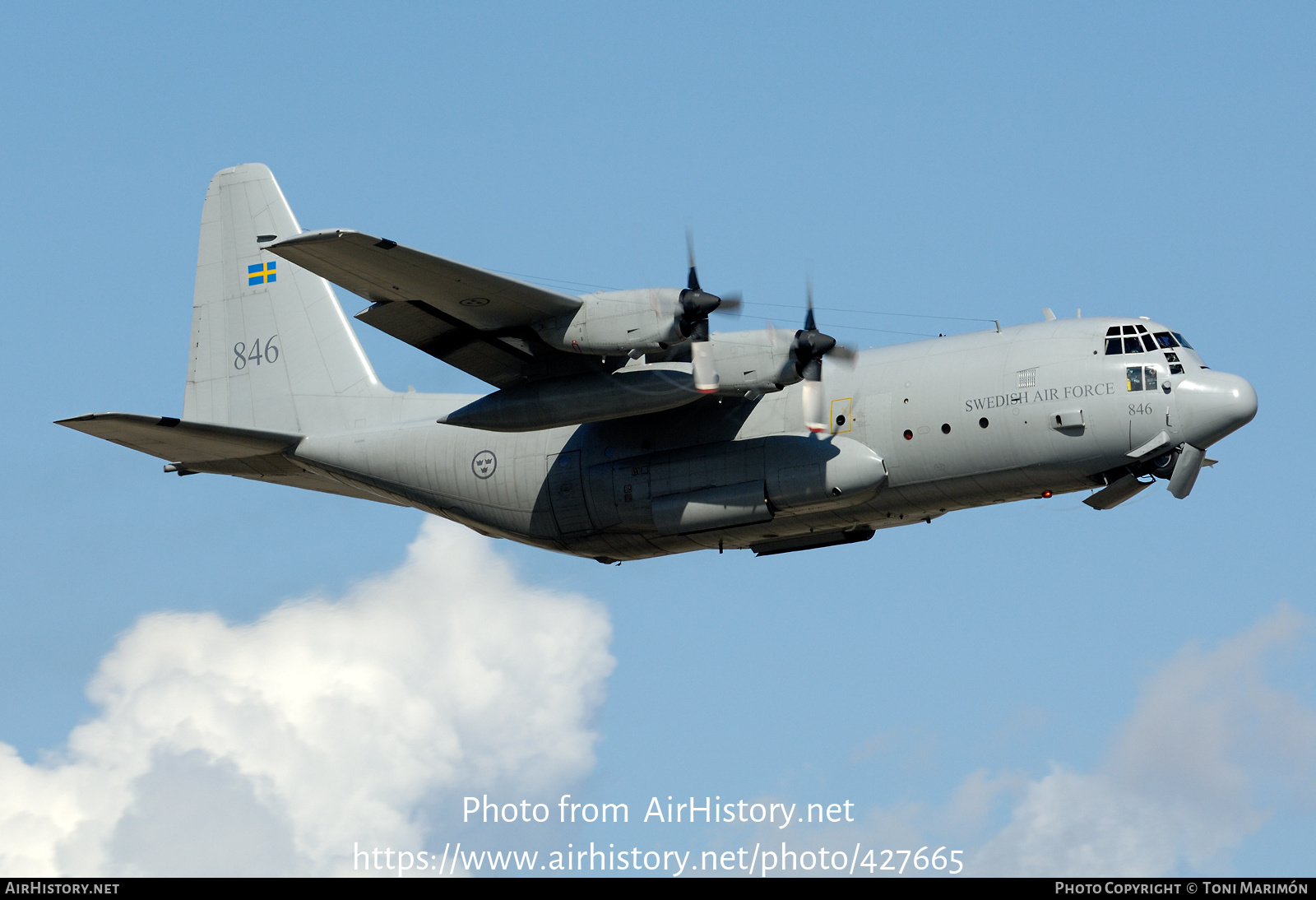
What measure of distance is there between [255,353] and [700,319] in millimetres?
11260

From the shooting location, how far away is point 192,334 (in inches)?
1214

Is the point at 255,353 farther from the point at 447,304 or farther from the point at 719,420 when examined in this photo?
the point at 719,420

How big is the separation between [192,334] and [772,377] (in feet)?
42.7

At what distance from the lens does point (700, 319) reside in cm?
2241

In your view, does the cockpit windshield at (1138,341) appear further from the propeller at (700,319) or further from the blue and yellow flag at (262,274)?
the blue and yellow flag at (262,274)

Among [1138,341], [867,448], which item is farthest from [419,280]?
[1138,341]

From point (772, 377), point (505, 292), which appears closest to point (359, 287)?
point (505, 292)

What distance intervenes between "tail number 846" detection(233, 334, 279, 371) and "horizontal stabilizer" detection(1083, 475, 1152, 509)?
1502cm

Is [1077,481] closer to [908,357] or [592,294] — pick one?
[908,357]

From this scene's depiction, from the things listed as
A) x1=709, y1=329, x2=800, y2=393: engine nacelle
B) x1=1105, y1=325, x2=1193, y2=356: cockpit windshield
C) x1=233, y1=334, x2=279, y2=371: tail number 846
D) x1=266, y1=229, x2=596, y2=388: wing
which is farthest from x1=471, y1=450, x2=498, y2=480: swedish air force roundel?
x1=1105, y1=325, x2=1193, y2=356: cockpit windshield

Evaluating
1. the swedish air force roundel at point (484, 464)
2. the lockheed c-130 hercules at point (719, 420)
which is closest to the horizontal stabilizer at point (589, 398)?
the lockheed c-130 hercules at point (719, 420)

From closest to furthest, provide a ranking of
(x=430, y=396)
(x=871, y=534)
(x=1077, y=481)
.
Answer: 1. (x=1077, y=481)
2. (x=871, y=534)
3. (x=430, y=396)

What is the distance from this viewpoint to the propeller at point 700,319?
22.2 meters

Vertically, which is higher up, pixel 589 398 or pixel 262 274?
pixel 262 274
